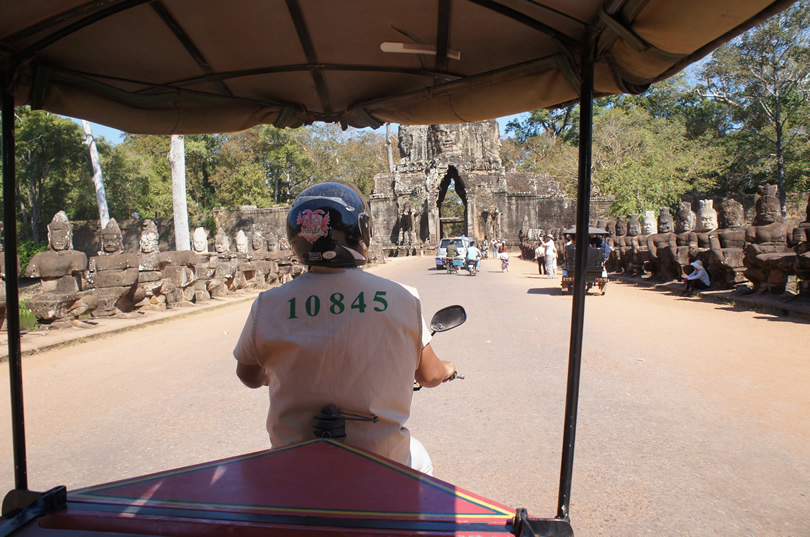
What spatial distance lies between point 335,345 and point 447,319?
678mm

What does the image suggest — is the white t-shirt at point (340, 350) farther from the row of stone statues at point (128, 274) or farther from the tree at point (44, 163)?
the tree at point (44, 163)

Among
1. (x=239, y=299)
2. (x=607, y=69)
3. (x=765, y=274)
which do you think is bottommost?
(x=239, y=299)

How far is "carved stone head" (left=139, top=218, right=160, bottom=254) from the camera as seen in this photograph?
1404 cm

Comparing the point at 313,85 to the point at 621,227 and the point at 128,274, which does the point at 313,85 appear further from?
the point at 621,227

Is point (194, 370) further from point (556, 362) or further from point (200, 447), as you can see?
point (556, 362)

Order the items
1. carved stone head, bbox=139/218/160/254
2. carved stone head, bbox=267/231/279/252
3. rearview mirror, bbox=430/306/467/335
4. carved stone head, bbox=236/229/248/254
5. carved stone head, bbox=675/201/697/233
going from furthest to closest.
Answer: carved stone head, bbox=267/231/279/252 < carved stone head, bbox=236/229/248/254 < carved stone head, bbox=675/201/697/233 < carved stone head, bbox=139/218/160/254 < rearview mirror, bbox=430/306/467/335

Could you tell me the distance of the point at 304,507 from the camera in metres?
1.49

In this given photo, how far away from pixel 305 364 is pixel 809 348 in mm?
7701

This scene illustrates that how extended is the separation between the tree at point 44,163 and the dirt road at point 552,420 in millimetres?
29774

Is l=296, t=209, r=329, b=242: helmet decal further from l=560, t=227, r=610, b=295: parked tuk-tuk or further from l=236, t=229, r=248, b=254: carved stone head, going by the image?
l=236, t=229, r=248, b=254: carved stone head

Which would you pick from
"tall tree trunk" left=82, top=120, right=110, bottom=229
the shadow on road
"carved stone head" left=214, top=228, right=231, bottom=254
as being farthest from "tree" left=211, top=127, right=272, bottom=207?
the shadow on road

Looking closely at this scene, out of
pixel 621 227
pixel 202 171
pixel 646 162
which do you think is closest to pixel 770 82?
pixel 646 162

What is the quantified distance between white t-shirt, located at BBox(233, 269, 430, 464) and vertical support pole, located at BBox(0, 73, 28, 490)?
4.02 ft

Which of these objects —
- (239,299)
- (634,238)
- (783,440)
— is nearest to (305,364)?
(783,440)
